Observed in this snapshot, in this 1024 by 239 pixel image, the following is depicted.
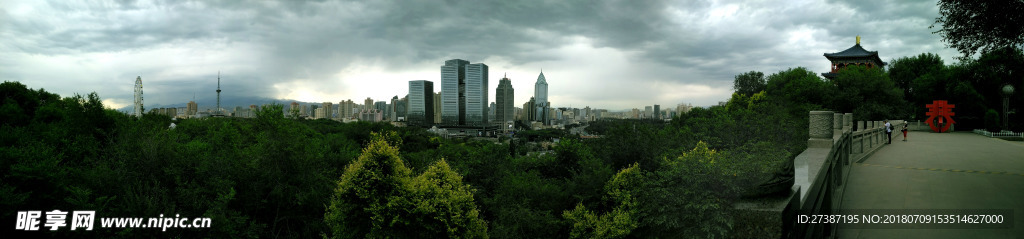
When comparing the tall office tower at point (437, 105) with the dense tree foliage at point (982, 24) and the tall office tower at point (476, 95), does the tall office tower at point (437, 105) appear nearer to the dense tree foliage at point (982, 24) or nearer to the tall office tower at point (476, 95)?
the tall office tower at point (476, 95)

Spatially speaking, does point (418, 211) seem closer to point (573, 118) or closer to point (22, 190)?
point (22, 190)

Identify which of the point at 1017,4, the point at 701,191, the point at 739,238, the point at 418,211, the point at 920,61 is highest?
the point at 920,61

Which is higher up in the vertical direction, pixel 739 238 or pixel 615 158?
pixel 739 238

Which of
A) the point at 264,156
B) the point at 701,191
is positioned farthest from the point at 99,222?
the point at 701,191

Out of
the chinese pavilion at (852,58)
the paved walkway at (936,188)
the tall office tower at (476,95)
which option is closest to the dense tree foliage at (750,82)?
the chinese pavilion at (852,58)

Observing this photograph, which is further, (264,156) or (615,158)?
(615,158)

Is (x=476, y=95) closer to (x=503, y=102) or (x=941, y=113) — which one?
(x=503, y=102)

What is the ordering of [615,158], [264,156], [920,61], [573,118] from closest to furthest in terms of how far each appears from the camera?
[264,156] < [615,158] < [920,61] < [573,118]

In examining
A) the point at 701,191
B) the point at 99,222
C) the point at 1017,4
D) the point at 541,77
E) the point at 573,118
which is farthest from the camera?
the point at 541,77

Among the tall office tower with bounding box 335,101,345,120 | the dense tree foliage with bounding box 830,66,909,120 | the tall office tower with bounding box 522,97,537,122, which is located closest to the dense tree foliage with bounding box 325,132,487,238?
the dense tree foliage with bounding box 830,66,909,120
